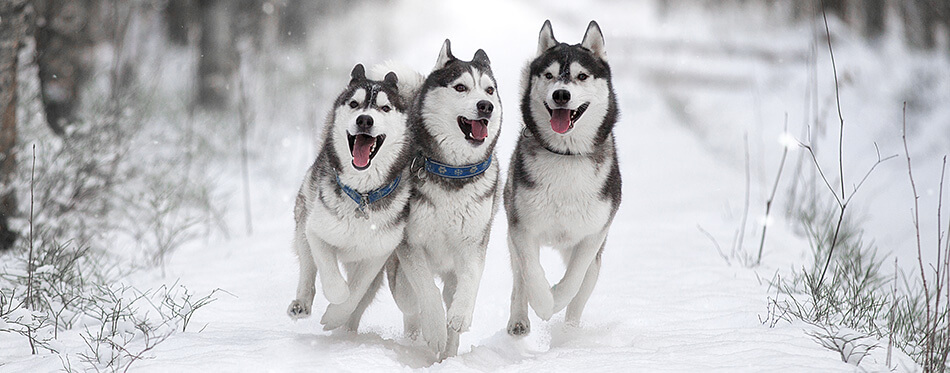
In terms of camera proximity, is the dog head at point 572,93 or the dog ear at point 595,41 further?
the dog ear at point 595,41

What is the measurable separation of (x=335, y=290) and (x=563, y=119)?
149cm

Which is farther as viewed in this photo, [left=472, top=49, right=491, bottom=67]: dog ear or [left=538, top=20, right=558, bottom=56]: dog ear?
[left=538, top=20, right=558, bottom=56]: dog ear

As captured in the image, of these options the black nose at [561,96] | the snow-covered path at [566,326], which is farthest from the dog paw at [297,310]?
the black nose at [561,96]

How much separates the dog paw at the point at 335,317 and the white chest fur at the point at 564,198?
3.65ft

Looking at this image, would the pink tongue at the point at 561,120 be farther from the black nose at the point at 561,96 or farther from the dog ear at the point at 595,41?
the dog ear at the point at 595,41

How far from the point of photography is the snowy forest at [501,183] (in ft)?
11.5

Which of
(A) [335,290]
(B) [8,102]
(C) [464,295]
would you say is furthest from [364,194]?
(B) [8,102]

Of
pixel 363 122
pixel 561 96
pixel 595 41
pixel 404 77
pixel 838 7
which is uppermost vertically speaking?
pixel 838 7

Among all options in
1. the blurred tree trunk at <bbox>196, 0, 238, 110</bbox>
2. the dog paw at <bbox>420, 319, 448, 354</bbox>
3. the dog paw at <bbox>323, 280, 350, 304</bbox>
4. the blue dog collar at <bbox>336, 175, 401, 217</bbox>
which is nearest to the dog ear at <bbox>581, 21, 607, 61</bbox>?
the blue dog collar at <bbox>336, 175, 401, 217</bbox>

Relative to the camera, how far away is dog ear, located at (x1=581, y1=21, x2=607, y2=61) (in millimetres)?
4043

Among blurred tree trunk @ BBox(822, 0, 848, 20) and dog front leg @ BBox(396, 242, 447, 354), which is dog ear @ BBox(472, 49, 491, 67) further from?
blurred tree trunk @ BBox(822, 0, 848, 20)

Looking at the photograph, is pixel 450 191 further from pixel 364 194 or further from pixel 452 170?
pixel 364 194

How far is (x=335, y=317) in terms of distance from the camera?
383 centimetres

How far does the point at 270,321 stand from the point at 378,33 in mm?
13148
